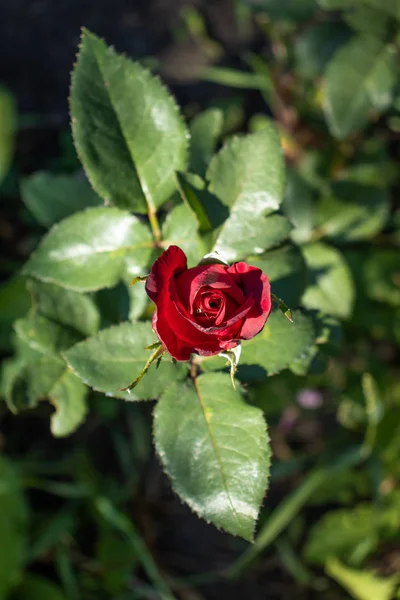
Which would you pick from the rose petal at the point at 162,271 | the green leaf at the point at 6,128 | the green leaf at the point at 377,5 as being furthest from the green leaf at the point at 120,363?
the green leaf at the point at 6,128

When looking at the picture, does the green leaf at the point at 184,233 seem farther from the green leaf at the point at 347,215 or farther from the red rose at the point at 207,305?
the green leaf at the point at 347,215

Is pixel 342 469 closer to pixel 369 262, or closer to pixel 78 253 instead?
pixel 369 262

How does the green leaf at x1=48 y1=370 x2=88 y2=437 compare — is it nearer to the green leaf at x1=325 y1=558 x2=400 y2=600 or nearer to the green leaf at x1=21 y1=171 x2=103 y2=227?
the green leaf at x1=21 y1=171 x2=103 y2=227

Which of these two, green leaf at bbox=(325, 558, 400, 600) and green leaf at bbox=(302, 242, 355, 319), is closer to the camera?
green leaf at bbox=(302, 242, 355, 319)

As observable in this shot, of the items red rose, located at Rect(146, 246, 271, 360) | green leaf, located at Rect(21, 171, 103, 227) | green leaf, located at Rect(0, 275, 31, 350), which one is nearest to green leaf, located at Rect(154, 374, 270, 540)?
red rose, located at Rect(146, 246, 271, 360)

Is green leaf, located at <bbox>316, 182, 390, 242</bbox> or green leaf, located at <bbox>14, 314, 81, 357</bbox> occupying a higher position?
green leaf, located at <bbox>14, 314, 81, 357</bbox>

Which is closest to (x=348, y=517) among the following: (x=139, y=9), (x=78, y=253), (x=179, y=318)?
(x=78, y=253)

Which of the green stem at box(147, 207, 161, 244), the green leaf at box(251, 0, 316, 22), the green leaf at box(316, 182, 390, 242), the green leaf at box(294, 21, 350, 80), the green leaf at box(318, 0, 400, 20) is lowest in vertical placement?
the green leaf at box(316, 182, 390, 242)

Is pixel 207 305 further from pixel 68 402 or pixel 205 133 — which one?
pixel 205 133
